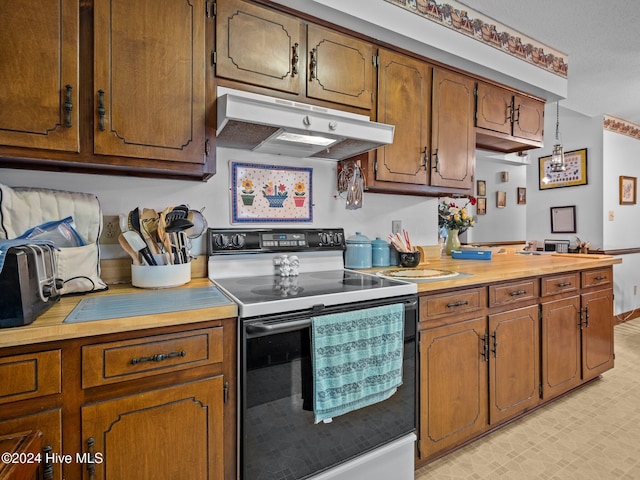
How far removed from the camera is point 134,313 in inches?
41.0

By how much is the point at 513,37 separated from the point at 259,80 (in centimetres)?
192

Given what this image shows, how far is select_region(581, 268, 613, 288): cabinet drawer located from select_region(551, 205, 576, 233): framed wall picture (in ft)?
6.33

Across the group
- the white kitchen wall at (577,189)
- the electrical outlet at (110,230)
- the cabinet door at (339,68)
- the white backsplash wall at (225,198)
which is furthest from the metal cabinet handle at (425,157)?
the white kitchen wall at (577,189)

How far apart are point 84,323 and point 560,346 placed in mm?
2567

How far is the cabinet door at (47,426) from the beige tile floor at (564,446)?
58.0 inches

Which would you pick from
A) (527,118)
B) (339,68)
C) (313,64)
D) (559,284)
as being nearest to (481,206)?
(527,118)

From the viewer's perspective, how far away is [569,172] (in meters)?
4.20

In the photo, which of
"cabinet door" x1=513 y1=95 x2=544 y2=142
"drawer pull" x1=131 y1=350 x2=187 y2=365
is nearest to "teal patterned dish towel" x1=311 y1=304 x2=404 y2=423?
"drawer pull" x1=131 y1=350 x2=187 y2=365

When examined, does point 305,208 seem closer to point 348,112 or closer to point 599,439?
point 348,112

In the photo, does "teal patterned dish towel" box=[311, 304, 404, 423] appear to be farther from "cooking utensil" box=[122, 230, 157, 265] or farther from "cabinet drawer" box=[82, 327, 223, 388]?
"cooking utensil" box=[122, 230, 157, 265]

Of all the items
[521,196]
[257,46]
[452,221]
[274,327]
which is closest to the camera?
[274,327]

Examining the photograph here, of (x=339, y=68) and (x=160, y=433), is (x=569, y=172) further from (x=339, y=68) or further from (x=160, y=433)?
(x=160, y=433)

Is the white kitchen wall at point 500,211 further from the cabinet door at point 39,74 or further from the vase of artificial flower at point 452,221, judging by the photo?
the cabinet door at point 39,74

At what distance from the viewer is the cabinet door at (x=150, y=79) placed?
1.28 m
